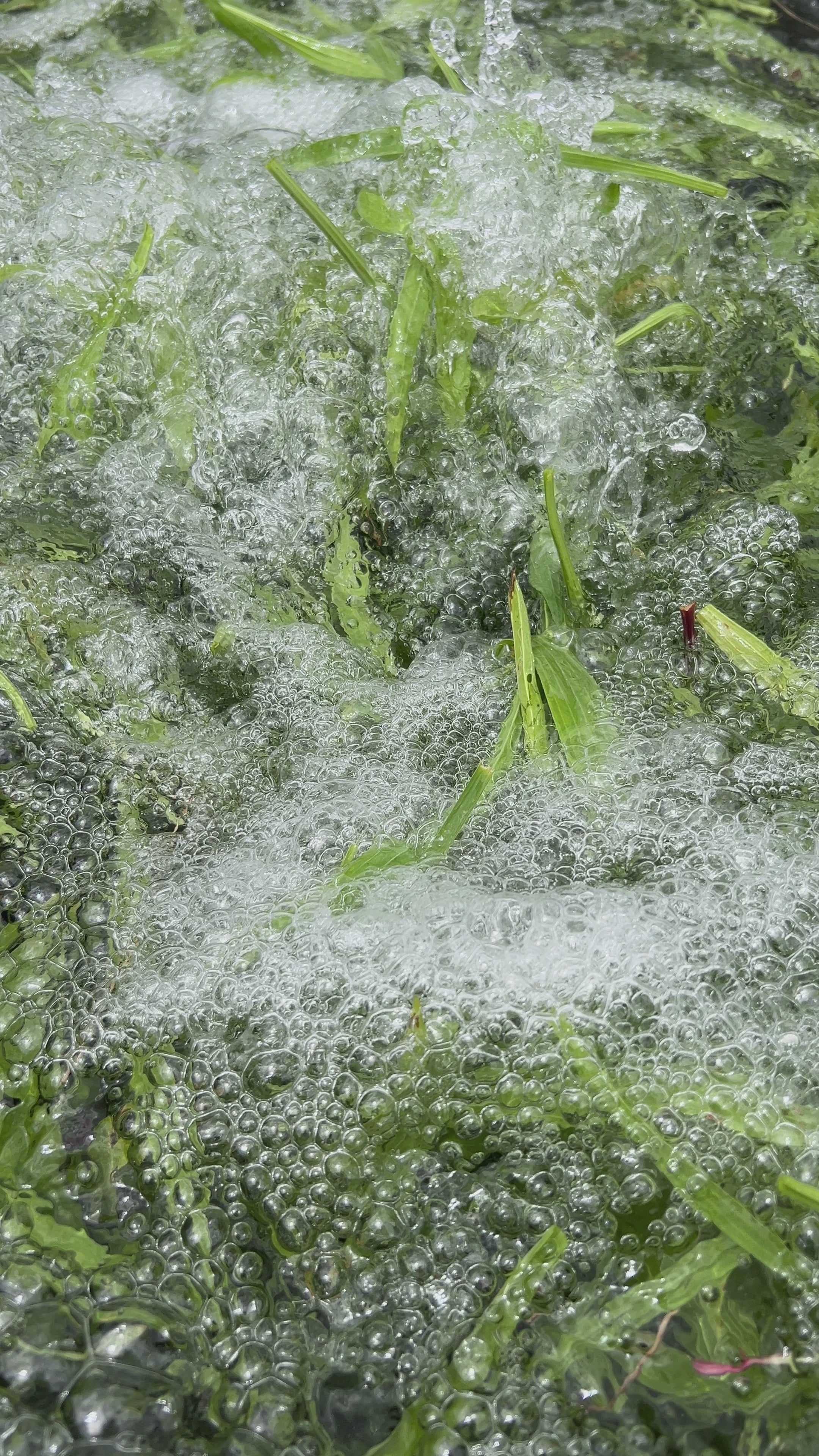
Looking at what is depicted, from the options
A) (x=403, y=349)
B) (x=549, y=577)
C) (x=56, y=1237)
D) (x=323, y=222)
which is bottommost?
(x=56, y=1237)

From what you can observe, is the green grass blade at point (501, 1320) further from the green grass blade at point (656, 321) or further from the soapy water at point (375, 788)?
the green grass blade at point (656, 321)

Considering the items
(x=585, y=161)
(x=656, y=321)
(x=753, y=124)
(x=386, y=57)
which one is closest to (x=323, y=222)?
(x=585, y=161)

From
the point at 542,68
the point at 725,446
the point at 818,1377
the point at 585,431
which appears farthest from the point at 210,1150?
the point at 542,68

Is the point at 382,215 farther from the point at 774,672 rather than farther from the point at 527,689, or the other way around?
the point at 774,672

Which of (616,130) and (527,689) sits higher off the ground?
(616,130)

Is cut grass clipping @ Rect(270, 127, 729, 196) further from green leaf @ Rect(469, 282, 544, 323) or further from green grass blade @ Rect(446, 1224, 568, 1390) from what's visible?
green grass blade @ Rect(446, 1224, 568, 1390)

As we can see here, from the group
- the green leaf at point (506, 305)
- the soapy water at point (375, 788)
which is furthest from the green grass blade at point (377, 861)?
the green leaf at point (506, 305)

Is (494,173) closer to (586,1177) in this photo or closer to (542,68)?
(542,68)
